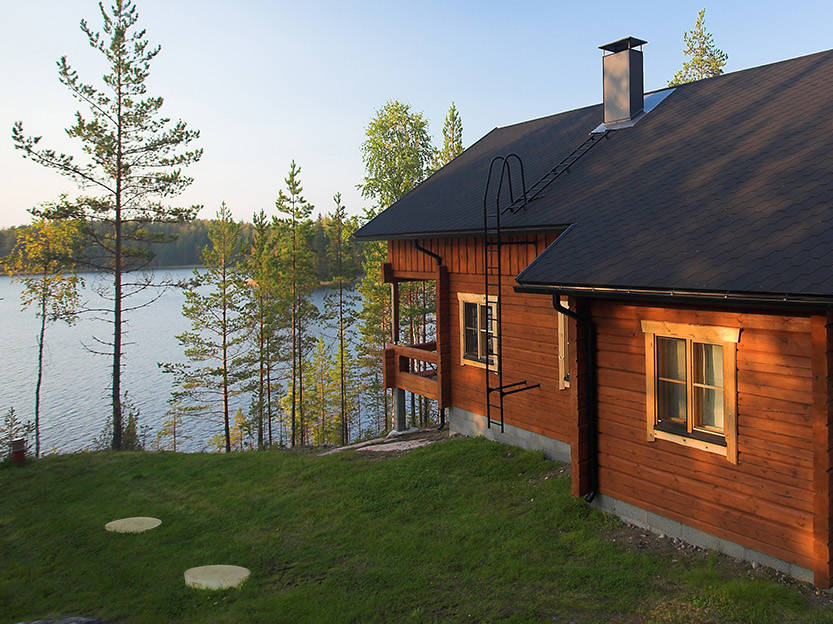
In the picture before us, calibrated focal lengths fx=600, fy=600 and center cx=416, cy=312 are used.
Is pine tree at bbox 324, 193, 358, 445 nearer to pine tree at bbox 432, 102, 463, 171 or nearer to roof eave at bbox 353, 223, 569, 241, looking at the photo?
→ pine tree at bbox 432, 102, 463, 171

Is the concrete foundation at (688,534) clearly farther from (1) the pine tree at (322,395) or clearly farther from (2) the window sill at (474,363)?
(1) the pine tree at (322,395)

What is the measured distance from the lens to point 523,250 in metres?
10.9

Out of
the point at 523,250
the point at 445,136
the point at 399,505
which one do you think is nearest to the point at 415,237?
the point at 523,250

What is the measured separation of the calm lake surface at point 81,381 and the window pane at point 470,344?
14386 mm

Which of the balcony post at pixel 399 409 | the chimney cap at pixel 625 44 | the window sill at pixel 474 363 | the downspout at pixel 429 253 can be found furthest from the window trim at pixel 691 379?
the balcony post at pixel 399 409

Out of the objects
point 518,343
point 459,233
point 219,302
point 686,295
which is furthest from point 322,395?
point 686,295

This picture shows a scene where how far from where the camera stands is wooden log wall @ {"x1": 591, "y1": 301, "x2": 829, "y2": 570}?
19.4 ft

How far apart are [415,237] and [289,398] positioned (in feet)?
86.4

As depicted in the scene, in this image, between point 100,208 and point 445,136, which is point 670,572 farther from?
point 445,136

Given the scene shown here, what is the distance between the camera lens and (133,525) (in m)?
10.6

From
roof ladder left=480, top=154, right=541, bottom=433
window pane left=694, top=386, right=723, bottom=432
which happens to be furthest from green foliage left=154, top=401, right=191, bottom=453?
window pane left=694, top=386, right=723, bottom=432

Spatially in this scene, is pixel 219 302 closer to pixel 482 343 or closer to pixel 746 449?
pixel 482 343

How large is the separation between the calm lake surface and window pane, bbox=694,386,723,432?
20.3 meters

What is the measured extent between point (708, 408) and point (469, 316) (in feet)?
21.0
